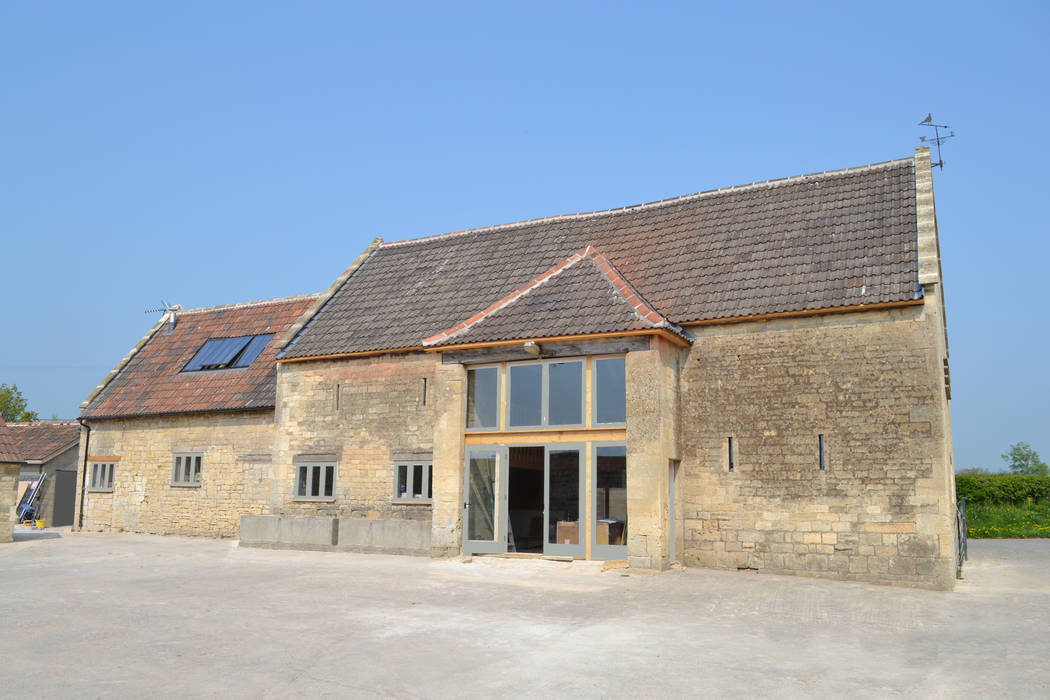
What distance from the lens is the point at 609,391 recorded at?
1666cm

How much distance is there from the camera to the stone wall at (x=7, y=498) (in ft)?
73.9

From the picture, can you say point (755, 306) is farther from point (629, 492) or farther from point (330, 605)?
point (330, 605)

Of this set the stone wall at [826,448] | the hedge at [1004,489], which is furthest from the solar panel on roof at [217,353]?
the hedge at [1004,489]

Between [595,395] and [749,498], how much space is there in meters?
3.48

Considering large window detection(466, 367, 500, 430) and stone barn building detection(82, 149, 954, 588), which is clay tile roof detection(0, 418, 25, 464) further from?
large window detection(466, 367, 500, 430)

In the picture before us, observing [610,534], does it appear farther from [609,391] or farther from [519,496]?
[609,391]

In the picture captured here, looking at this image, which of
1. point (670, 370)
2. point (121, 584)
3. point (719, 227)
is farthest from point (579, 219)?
point (121, 584)

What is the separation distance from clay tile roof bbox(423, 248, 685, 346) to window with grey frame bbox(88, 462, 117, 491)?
14.1 meters

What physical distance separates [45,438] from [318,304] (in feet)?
59.9

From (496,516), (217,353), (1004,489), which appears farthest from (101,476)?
(1004,489)

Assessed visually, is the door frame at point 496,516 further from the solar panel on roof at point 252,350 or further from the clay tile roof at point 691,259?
the solar panel on roof at point 252,350

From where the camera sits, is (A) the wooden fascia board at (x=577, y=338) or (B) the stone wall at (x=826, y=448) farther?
(A) the wooden fascia board at (x=577, y=338)

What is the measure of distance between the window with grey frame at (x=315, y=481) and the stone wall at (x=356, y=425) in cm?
16

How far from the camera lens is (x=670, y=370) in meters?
16.7
